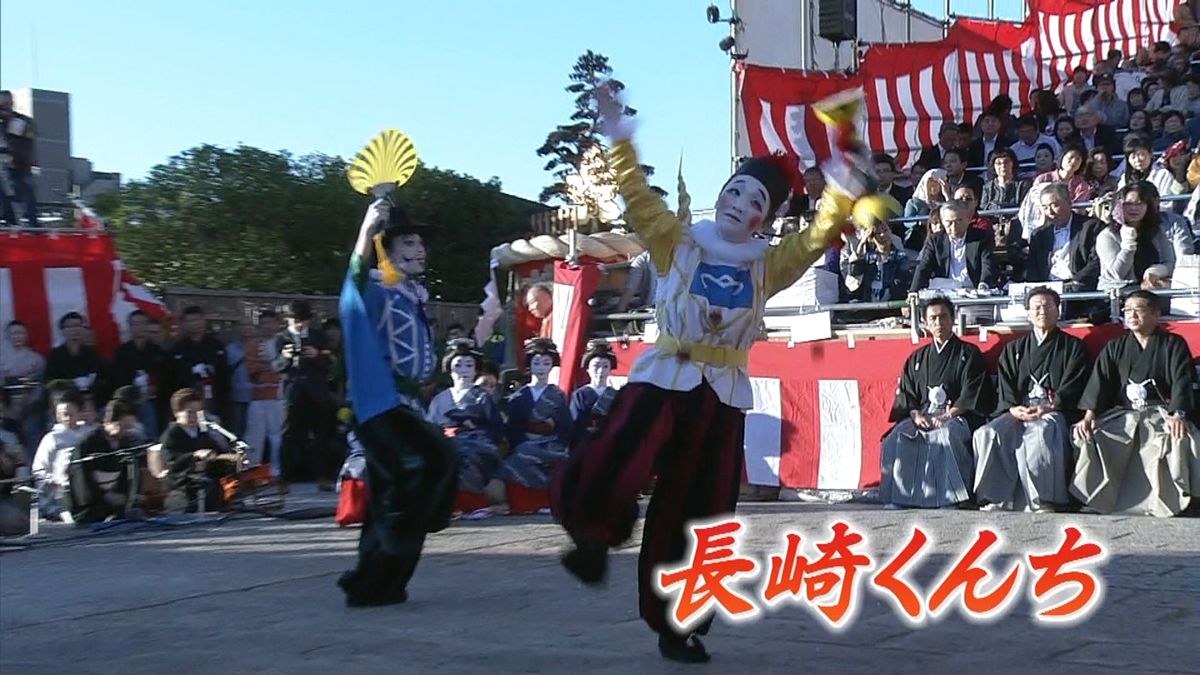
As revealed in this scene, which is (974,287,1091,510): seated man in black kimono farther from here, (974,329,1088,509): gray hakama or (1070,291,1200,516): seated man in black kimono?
(1070,291,1200,516): seated man in black kimono

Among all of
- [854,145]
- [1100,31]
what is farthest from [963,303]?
[1100,31]

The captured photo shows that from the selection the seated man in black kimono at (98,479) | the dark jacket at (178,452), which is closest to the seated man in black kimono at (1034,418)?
the dark jacket at (178,452)

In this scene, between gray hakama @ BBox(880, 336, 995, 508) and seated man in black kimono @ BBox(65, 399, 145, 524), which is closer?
gray hakama @ BBox(880, 336, 995, 508)

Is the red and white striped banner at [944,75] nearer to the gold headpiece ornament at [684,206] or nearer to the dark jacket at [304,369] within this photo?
the dark jacket at [304,369]

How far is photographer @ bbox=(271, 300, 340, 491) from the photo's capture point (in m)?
11.4

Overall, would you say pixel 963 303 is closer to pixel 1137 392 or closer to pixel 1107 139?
pixel 1137 392

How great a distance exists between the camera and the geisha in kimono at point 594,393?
9952 millimetres

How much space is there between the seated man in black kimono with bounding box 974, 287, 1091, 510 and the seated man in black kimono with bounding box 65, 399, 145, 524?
5.58 m

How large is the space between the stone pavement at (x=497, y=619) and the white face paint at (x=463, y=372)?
1.87m

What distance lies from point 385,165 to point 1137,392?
15.7 feet

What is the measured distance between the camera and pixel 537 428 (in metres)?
10.1

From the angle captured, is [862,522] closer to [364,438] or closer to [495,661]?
[364,438]

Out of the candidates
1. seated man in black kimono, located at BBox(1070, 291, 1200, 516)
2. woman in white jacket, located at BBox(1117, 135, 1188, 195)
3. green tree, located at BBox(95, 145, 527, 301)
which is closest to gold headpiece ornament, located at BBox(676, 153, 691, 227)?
seated man in black kimono, located at BBox(1070, 291, 1200, 516)

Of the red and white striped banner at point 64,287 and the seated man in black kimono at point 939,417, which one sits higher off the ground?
the red and white striped banner at point 64,287
